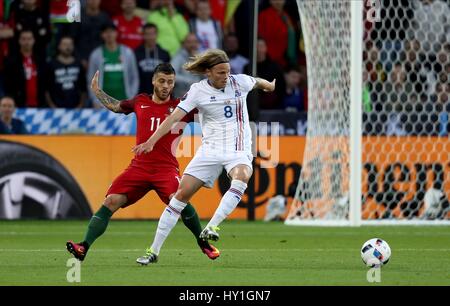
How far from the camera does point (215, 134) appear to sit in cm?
1090

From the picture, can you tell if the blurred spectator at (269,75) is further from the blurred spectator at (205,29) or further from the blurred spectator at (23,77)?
the blurred spectator at (23,77)

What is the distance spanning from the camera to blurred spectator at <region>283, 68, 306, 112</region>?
19.5 m

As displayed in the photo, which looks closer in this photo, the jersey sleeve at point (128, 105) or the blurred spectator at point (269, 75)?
the jersey sleeve at point (128, 105)

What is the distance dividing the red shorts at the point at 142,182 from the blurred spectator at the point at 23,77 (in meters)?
7.62

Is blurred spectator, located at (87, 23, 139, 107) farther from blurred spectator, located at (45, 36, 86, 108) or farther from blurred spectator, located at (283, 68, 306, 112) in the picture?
blurred spectator, located at (283, 68, 306, 112)

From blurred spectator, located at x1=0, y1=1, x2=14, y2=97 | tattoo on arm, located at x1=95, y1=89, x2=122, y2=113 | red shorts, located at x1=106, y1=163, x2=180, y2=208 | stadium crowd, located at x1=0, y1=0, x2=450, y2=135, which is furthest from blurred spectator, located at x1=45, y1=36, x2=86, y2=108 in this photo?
red shorts, located at x1=106, y1=163, x2=180, y2=208

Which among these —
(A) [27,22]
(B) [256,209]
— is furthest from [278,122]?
(A) [27,22]

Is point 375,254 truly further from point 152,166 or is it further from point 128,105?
point 128,105

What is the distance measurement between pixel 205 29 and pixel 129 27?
4.05ft

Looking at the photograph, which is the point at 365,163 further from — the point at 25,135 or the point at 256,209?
the point at 25,135

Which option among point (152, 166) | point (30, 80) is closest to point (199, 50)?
point (30, 80)

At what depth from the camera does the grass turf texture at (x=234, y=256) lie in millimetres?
9312

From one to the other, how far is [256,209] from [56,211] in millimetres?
2906

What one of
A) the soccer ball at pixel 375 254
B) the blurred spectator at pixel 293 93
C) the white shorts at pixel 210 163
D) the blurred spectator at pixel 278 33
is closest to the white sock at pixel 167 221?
the white shorts at pixel 210 163
